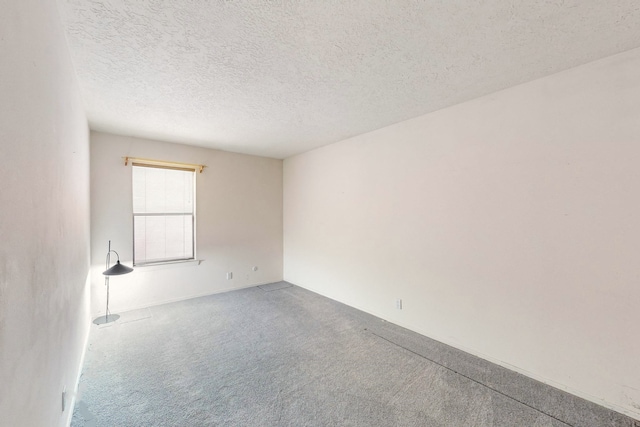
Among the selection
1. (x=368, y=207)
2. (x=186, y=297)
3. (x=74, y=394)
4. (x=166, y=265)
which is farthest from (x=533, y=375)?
(x=166, y=265)

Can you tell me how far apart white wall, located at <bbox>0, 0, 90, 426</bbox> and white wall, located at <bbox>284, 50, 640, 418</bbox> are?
10.5 ft

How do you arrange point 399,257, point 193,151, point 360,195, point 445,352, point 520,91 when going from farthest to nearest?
point 193,151, point 360,195, point 399,257, point 445,352, point 520,91

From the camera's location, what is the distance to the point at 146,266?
4.20 m

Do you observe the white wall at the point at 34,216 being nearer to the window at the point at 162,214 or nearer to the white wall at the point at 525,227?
the window at the point at 162,214

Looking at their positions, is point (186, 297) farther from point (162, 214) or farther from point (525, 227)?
point (525, 227)

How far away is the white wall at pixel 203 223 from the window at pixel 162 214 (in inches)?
4.8

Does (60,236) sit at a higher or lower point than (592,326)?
higher

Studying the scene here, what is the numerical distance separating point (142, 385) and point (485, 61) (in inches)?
153

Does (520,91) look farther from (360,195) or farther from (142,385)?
(142,385)

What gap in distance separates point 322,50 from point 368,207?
7.60 feet

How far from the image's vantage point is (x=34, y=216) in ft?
3.82

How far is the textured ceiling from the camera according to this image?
1610 mm

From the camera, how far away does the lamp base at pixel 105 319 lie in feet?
11.8

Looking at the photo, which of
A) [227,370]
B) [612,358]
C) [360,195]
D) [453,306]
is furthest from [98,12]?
[612,358]
